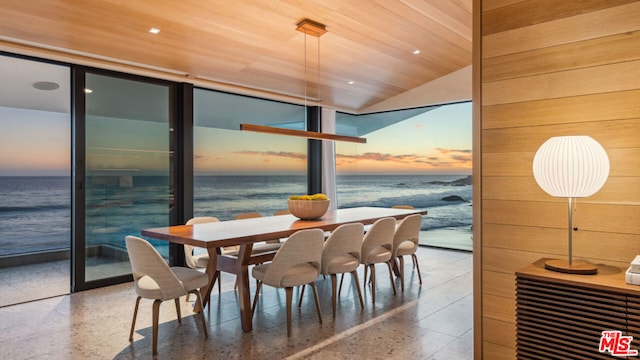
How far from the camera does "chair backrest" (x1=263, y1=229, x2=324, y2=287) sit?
3037 millimetres

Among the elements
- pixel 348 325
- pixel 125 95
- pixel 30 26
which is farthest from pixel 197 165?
pixel 348 325

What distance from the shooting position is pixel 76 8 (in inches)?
129

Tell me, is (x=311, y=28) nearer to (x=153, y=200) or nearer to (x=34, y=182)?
(x=153, y=200)

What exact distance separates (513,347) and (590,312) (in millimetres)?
723

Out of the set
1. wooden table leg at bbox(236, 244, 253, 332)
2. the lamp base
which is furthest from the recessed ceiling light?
the lamp base

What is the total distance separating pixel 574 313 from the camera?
1756 millimetres

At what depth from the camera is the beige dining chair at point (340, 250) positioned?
346cm

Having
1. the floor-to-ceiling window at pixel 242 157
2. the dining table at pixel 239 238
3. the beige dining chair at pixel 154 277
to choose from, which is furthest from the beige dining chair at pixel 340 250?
the floor-to-ceiling window at pixel 242 157

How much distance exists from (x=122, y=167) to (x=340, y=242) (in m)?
2.74

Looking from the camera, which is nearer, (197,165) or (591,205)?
(591,205)

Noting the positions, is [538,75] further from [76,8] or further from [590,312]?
[76,8]

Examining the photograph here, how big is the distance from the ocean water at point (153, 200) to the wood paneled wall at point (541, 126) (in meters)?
3.84

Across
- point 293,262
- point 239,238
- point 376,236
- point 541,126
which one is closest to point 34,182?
point 239,238

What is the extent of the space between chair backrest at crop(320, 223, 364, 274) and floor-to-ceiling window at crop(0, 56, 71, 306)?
121 inches
